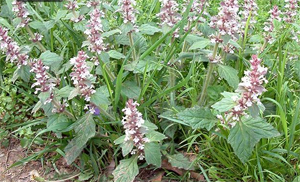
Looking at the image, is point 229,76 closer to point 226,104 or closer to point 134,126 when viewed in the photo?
point 226,104

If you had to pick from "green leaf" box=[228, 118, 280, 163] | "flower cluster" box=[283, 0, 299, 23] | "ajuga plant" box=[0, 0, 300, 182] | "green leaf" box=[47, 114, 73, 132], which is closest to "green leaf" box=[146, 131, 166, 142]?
"ajuga plant" box=[0, 0, 300, 182]

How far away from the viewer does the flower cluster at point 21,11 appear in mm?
2477

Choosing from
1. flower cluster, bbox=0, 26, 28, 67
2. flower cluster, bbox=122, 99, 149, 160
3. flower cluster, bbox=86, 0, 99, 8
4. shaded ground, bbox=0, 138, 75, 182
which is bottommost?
shaded ground, bbox=0, 138, 75, 182

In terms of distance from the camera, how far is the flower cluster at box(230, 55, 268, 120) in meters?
1.78

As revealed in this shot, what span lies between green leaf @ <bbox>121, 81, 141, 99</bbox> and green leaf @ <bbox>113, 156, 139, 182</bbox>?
0.40m

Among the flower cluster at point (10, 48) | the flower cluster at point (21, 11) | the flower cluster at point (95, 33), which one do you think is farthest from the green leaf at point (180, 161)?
the flower cluster at point (21, 11)

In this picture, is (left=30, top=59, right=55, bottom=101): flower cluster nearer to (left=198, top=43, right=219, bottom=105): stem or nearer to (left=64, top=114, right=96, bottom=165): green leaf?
(left=64, top=114, right=96, bottom=165): green leaf

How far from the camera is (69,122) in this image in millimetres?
2299

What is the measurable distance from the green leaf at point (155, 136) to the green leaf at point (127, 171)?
0.16 meters

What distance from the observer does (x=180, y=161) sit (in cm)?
229

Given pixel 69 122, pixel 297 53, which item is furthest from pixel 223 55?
pixel 69 122

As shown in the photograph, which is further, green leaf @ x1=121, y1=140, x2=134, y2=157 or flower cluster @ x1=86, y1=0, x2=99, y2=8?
flower cluster @ x1=86, y1=0, x2=99, y2=8

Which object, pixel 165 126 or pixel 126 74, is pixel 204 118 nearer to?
pixel 165 126

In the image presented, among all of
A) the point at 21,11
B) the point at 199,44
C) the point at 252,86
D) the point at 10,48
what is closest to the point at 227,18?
the point at 199,44
